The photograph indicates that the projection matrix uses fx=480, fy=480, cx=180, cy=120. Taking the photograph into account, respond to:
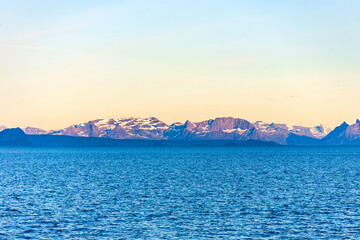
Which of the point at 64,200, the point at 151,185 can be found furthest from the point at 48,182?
the point at 64,200

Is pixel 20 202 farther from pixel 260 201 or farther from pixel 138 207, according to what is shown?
pixel 260 201

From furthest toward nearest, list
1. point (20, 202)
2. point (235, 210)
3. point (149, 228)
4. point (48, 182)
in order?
point (48, 182) < point (20, 202) < point (235, 210) < point (149, 228)

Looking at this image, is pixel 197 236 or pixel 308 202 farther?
pixel 308 202

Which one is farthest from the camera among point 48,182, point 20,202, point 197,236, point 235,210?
point 48,182

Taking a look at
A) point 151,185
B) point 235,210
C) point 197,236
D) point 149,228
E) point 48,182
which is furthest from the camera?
point 48,182

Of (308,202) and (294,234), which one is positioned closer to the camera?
(294,234)

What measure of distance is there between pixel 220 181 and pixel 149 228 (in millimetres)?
50473

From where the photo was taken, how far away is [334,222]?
51.5m

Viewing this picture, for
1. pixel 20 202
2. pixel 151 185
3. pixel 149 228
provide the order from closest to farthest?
pixel 149 228, pixel 20 202, pixel 151 185

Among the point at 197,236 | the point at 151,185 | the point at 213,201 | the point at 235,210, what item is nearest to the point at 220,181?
the point at 151,185

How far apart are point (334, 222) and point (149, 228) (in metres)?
19.9

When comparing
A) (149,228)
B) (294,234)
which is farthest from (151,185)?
(294,234)

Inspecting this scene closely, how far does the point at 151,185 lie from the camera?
8919 centimetres

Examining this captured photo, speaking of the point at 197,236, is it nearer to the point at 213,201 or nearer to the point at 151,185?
the point at 213,201
